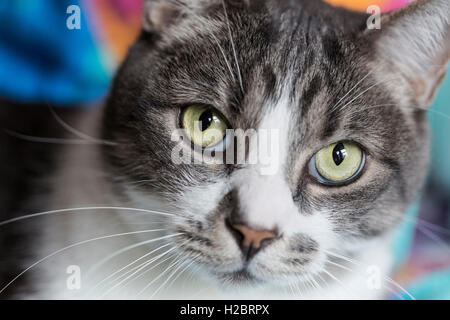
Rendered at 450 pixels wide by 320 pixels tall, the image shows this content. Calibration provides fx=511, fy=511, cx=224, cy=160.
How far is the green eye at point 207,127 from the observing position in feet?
3.16

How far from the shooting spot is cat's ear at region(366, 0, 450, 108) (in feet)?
3.19

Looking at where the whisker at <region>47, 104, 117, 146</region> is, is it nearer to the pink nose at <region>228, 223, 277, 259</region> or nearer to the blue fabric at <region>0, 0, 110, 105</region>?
the blue fabric at <region>0, 0, 110, 105</region>

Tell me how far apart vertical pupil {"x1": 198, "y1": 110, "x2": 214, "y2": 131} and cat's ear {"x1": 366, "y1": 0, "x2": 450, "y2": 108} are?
1.16 ft

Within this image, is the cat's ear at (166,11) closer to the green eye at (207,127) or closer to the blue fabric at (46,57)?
the green eye at (207,127)

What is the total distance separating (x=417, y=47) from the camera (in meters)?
1.03

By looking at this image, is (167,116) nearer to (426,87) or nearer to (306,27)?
(306,27)

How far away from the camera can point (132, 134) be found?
1.04m

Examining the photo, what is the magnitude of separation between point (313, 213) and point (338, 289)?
26 cm

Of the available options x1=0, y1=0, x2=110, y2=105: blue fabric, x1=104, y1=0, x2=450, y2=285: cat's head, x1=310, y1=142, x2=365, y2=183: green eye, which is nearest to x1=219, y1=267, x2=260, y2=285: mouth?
x1=104, y1=0, x2=450, y2=285: cat's head

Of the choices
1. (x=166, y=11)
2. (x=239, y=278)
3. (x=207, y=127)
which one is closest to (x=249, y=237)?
(x=239, y=278)

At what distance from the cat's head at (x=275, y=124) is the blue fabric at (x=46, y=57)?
404 mm

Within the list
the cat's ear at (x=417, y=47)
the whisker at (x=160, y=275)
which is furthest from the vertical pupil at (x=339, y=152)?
the whisker at (x=160, y=275)

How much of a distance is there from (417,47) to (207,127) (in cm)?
46

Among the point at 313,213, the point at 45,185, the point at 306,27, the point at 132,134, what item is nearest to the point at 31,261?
the point at 45,185
